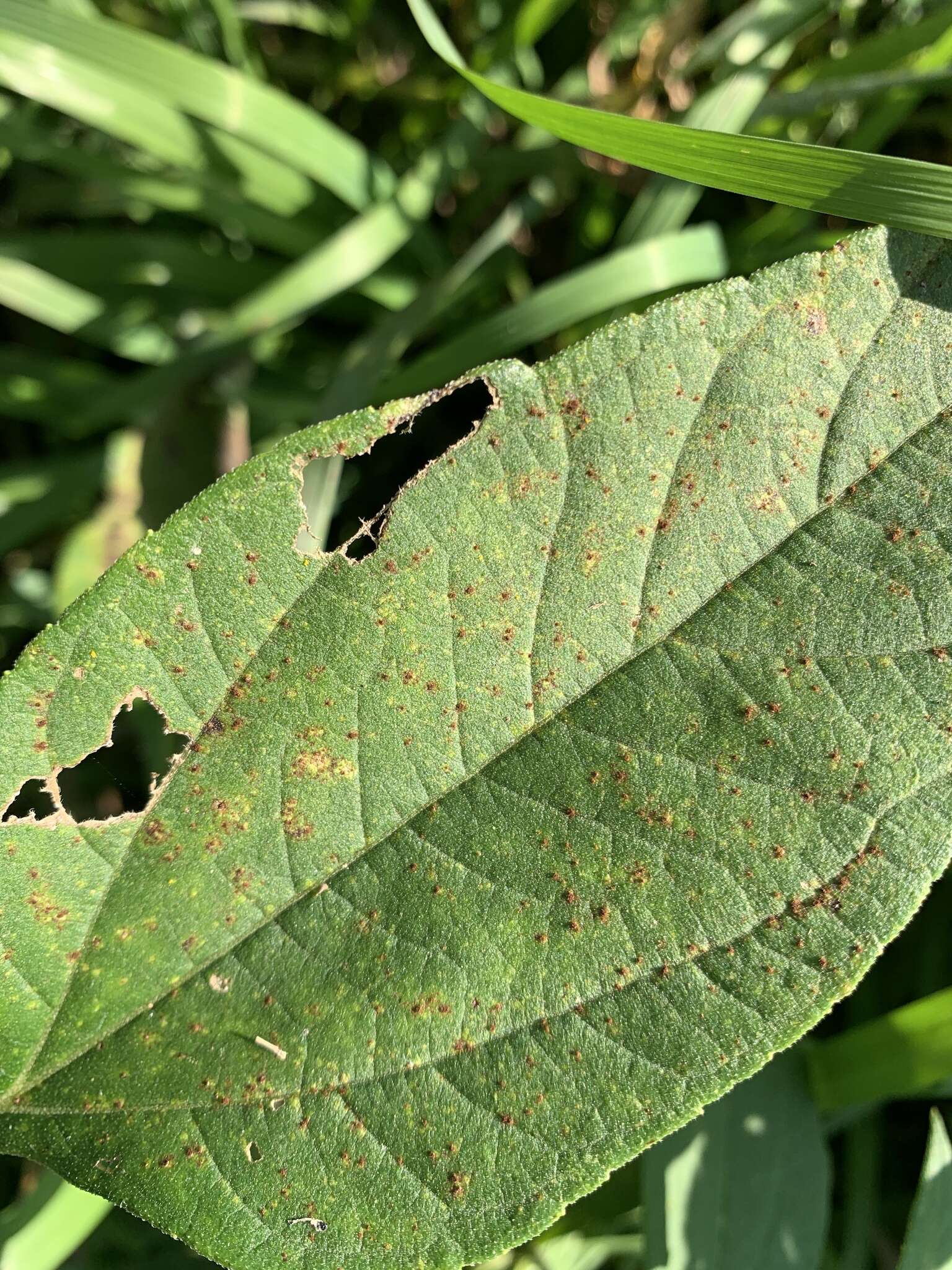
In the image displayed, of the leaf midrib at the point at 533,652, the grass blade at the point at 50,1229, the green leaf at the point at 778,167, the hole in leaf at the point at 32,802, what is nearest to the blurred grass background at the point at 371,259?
the grass blade at the point at 50,1229

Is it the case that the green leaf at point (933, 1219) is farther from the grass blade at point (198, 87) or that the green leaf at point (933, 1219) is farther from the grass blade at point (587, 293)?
the grass blade at point (198, 87)

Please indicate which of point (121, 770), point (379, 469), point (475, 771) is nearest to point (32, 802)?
point (121, 770)

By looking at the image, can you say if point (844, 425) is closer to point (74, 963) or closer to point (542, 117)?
point (542, 117)

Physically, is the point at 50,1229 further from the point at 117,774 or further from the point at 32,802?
the point at 117,774

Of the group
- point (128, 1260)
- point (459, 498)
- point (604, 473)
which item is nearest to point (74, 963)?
point (459, 498)

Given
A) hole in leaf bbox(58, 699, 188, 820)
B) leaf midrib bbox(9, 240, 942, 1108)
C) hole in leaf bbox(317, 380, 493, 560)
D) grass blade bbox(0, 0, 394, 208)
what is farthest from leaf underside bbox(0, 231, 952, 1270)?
grass blade bbox(0, 0, 394, 208)
